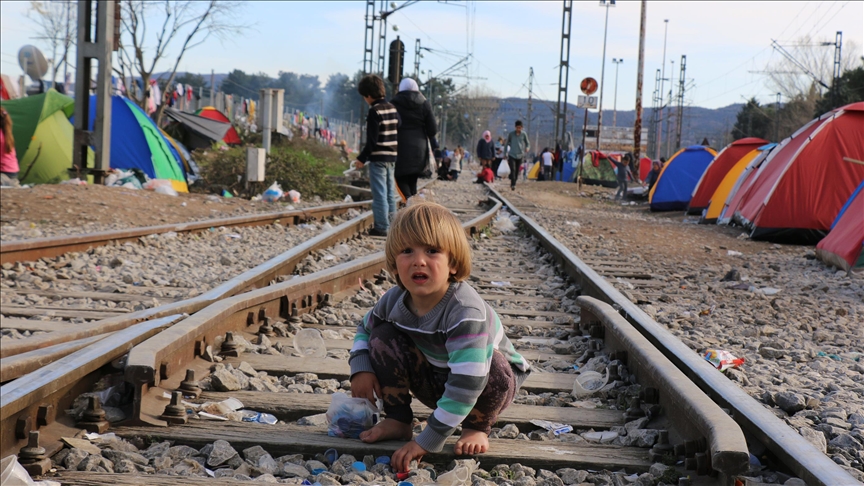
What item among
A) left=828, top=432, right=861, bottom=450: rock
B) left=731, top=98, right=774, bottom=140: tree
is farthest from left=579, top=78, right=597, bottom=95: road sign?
left=731, top=98, right=774, bottom=140: tree

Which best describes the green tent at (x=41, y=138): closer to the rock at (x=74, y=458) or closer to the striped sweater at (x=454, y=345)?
the rock at (x=74, y=458)

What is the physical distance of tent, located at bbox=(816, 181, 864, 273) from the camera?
27.0ft

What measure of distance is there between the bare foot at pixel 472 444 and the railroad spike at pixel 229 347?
1.40 metres

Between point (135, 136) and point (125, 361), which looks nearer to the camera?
point (125, 361)

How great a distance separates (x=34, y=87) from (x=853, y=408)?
3785 cm

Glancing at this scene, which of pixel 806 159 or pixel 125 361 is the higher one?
pixel 806 159

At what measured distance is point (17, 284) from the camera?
5.90m

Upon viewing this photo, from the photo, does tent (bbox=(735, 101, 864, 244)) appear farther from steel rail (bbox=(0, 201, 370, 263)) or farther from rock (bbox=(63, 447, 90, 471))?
rock (bbox=(63, 447, 90, 471))

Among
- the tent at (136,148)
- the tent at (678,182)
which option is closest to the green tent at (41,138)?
the tent at (136,148)

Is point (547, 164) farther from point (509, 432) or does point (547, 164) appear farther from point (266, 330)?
point (509, 432)

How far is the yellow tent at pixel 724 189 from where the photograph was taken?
16422 mm

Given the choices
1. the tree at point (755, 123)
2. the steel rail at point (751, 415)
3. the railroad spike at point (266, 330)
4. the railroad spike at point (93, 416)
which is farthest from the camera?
the tree at point (755, 123)

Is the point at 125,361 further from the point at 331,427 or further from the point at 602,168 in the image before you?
the point at 602,168

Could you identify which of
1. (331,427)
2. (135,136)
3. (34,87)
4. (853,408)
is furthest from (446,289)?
(34,87)
